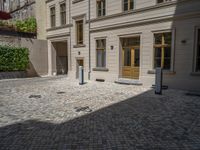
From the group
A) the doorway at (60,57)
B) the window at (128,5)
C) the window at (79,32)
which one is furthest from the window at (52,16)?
the window at (128,5)

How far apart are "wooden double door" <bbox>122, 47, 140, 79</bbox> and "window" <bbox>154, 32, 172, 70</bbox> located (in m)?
1.43

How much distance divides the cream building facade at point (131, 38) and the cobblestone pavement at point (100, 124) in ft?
9.74

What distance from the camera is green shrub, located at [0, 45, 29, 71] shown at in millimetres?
15344

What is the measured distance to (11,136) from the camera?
4.36 metres

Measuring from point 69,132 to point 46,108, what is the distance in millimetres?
2541

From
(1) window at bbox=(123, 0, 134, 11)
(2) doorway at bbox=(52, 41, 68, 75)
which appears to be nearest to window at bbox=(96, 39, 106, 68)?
(1) window at bbox=(123, 0, 134, 11)

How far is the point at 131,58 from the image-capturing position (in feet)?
41.2

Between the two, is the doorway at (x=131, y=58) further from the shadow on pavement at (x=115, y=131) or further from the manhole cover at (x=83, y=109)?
the manhole cover at (x=83, y=109)

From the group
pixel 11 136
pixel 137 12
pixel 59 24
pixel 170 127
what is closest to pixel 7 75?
pixel 59 24

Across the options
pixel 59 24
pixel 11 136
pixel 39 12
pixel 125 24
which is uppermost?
pixel 39 12

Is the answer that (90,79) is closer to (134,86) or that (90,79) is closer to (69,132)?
(134,86)

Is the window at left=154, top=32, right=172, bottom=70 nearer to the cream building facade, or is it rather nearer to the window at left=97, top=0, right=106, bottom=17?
→ the cream building facade

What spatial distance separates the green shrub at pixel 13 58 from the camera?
1534 cm

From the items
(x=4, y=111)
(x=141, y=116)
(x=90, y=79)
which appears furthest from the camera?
(x=90, y=79)
